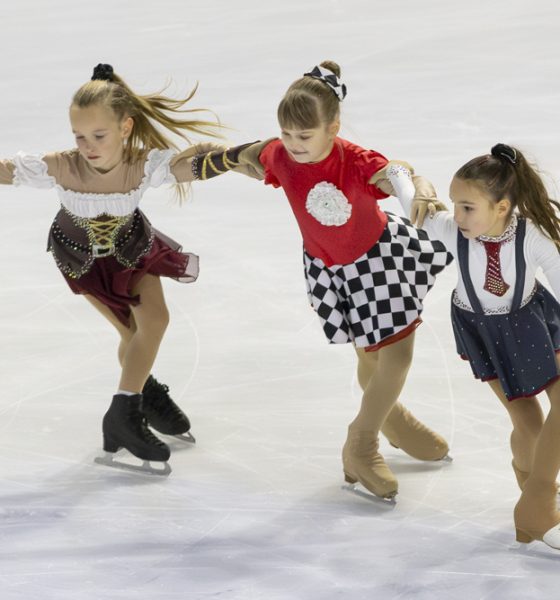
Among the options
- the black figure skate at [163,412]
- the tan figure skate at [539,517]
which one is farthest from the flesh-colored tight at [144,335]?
the tan figure skate at [539,517]

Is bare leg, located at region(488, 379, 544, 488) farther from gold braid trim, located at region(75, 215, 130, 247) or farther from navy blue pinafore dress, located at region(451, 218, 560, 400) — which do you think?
gold braid trim, located at region(75, 215, 130, 247)

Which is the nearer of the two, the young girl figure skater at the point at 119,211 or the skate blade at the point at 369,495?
the skate blade at the point at 369,495

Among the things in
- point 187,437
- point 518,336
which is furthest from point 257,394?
point 518,336

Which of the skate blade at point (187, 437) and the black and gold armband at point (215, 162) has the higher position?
the black and gold armband at point (215, 162)

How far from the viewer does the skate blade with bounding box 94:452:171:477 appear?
382 centimetres

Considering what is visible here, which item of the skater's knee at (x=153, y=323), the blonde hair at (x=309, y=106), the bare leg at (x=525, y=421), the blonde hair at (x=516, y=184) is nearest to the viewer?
the blonde hair at (x=516, y=184)

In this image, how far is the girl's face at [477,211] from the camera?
3.11 m

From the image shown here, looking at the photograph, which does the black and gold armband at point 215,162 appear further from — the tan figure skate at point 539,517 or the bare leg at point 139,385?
the tan figure skate at point 539,517

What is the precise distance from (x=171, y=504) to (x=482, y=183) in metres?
1.25

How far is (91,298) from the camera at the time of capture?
3977mm

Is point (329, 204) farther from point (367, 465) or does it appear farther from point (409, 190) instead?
point (367, 465)

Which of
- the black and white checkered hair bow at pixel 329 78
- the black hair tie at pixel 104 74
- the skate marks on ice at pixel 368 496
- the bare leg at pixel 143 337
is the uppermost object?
the black hair tie at pixel 104 74

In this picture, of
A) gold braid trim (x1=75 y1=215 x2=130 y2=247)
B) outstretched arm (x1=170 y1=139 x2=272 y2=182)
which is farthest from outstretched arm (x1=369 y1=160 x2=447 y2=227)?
gold braid trim (x1=75 y1=215 x2=130 y2=247)

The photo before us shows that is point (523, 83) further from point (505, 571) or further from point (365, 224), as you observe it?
point (505, 571)
